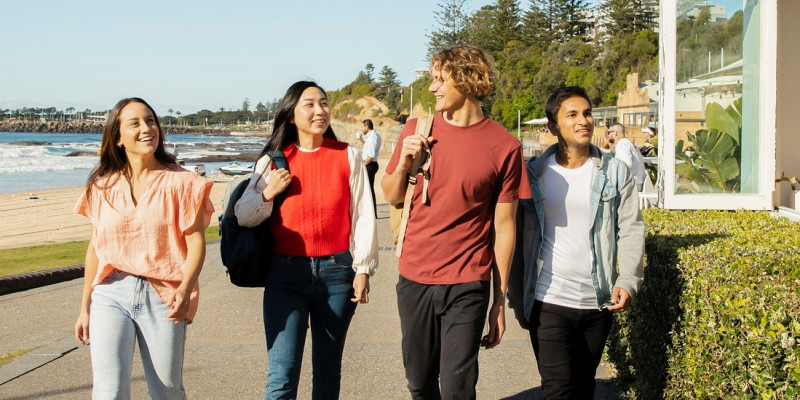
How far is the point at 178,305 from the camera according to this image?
145 inches

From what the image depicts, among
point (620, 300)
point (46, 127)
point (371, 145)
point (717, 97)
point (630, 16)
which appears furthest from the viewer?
point (46, 127)

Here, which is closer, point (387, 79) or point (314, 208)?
point (314, 208)

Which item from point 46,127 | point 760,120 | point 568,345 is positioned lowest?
point 568,345

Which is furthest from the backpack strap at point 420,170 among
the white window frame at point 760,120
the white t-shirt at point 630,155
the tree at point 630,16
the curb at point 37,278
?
the tree at point 630,16

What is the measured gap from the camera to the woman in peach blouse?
363 centimetres

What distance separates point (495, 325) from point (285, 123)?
1.38 metres

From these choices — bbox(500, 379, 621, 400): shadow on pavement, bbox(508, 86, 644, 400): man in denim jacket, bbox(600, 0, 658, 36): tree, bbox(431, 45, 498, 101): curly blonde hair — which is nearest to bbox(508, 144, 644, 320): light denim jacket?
bbox(508, 86, 644, 400): man in denim jacket

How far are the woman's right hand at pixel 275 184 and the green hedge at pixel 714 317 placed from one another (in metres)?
1.90

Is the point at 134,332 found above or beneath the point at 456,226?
beneath

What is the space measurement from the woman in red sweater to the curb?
6.47 metres

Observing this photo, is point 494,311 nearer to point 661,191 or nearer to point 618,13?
point 661,191

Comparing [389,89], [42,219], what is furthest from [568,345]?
[389,89]

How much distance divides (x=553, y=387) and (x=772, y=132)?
3.96m

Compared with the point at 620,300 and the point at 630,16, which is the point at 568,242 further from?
the point at 630,16
